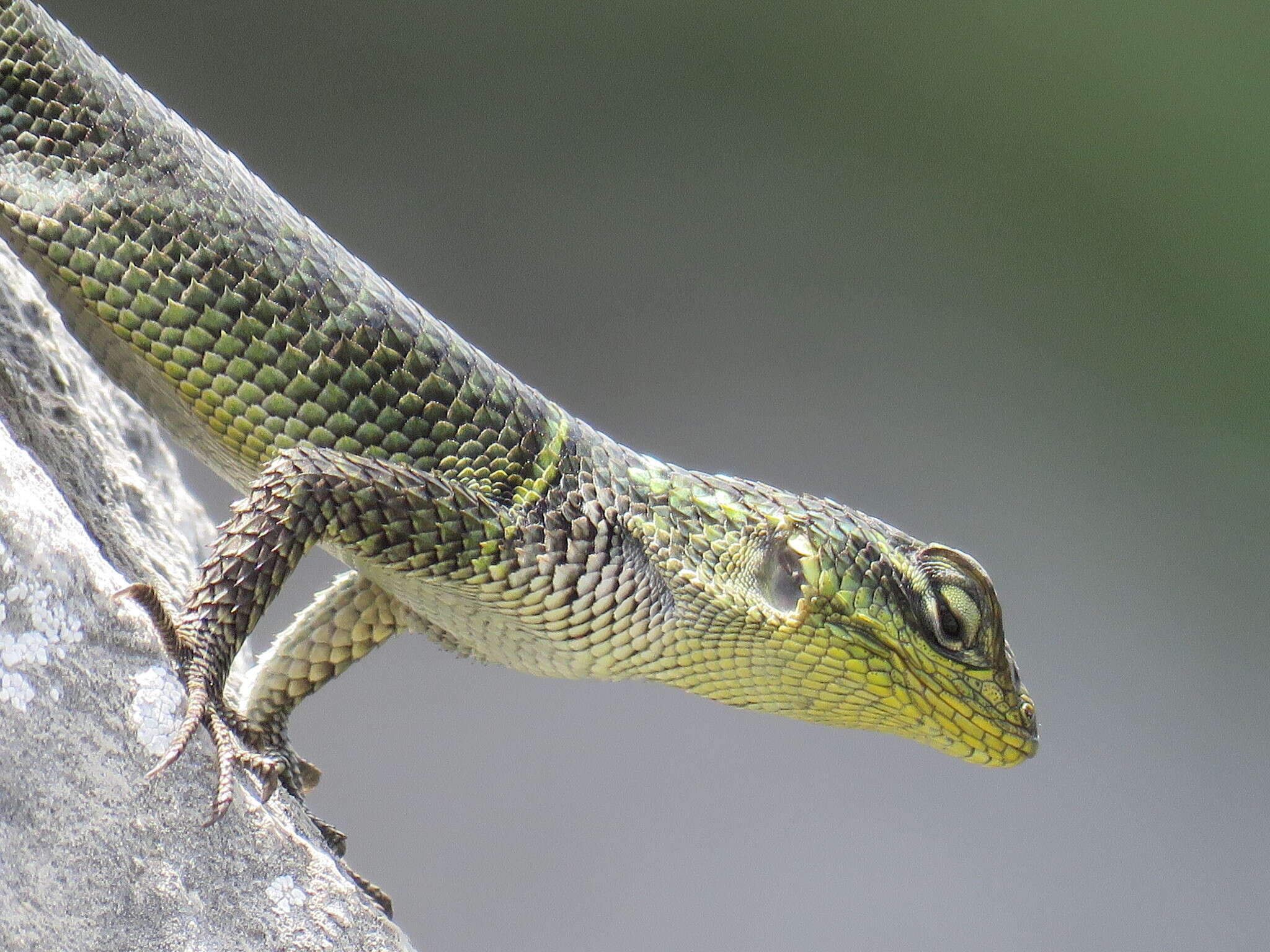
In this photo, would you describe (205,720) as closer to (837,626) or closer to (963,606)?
(837,626)

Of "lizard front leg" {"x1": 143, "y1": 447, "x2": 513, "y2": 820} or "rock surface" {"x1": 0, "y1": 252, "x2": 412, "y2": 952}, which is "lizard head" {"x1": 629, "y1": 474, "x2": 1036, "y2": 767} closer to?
"lizard front leg" {"x1": 143, "y1": 447, "x2": 513, "y2": 820}

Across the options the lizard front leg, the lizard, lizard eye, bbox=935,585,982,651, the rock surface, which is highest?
lizard eye, bbox=935,585,982,651

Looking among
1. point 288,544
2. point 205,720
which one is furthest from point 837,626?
point 205,720

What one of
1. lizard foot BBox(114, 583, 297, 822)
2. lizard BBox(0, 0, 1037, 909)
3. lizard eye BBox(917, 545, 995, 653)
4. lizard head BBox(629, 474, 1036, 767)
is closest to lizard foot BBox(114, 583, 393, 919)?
lizard foot BBox(114, 583, 297, 822)

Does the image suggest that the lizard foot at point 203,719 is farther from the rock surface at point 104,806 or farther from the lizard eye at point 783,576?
the lizard eye at point 783,576

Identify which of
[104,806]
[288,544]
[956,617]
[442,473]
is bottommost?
[104,806]

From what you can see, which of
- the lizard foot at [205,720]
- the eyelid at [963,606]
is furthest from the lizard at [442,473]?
the lizard foot at [205,720]

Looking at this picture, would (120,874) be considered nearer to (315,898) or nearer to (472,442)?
(315,898)
